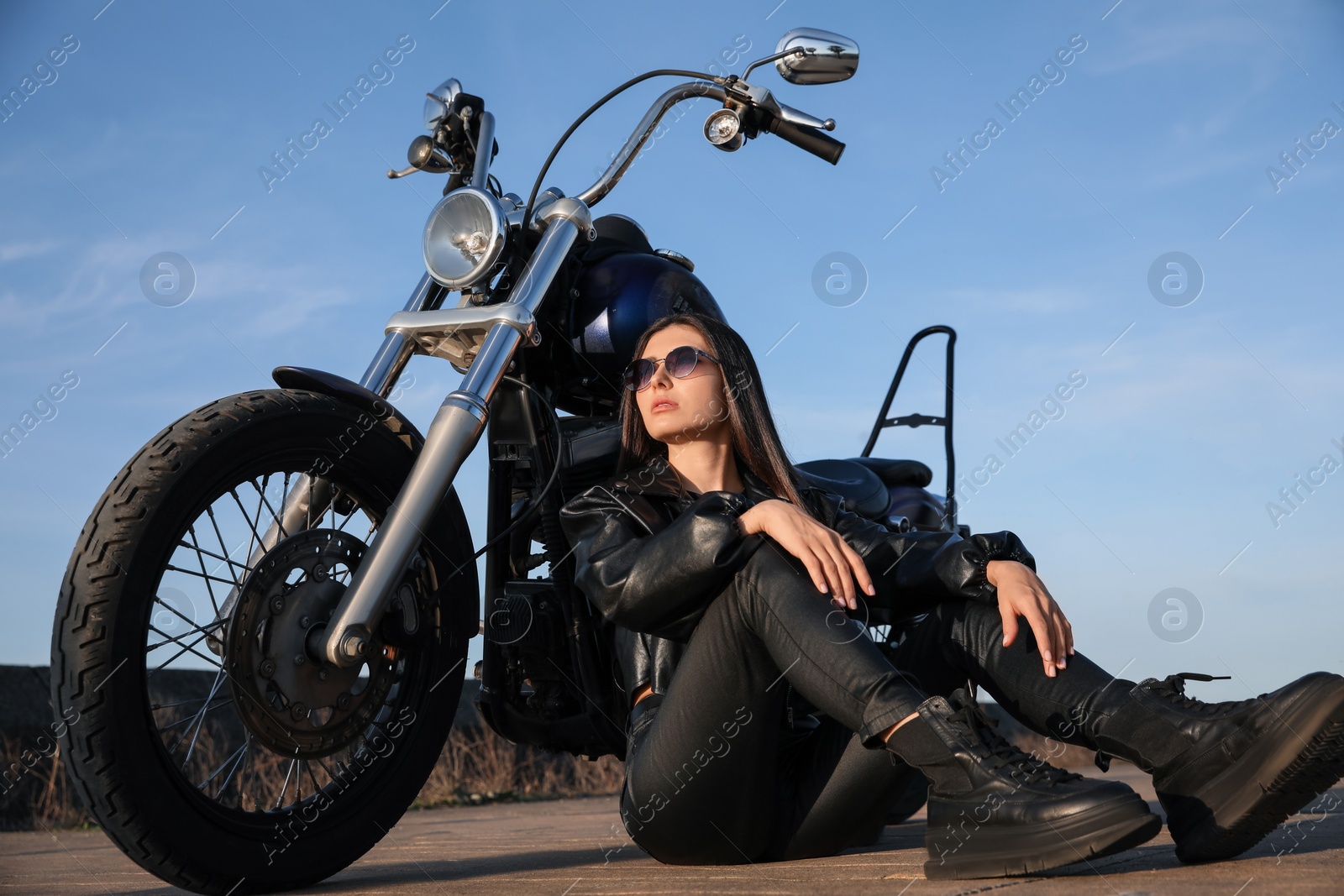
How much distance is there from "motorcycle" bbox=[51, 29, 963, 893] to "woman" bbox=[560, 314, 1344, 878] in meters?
0.24

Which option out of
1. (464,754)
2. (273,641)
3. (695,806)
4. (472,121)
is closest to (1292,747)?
(695,806)

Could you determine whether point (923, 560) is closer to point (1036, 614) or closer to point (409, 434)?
point (1036, 614)

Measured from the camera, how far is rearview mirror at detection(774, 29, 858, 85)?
8.72 ft

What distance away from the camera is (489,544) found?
2344 millimetres

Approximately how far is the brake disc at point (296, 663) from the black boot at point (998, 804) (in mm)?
936

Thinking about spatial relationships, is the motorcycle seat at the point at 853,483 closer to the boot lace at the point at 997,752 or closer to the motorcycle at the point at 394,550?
the motorcycle at the point at 394,550

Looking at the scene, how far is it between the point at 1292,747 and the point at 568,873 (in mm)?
1221

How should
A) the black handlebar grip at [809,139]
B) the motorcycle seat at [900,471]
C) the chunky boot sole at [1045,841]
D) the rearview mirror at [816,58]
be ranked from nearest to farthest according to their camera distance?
1. the chunky boot sole at [1045,841]
2. the rearview mirror at [816,58]
3. the black handlebar grip at [809,139]
4. the motorcycle seat at [900,471]

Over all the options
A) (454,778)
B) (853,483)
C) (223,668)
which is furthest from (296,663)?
(454,778)

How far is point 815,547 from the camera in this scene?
1.95 metres

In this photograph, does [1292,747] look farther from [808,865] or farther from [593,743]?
[593,743]

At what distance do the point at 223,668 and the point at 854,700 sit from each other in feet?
3.33

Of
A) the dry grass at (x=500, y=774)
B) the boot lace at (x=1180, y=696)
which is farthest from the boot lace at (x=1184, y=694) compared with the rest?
the dry grass at (x=500, y=774)

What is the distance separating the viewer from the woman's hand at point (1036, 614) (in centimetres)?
201
